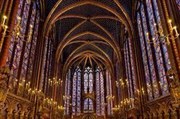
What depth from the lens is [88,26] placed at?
2770 cm

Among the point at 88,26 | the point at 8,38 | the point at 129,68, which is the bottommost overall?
the point at 8,38

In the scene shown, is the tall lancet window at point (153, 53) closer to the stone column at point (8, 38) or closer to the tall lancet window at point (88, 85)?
the stone column at point (8, 38)

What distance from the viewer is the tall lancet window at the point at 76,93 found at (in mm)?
34112

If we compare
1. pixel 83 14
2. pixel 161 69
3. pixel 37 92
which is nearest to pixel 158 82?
pixel 161 69

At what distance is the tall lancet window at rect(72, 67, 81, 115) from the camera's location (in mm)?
34112

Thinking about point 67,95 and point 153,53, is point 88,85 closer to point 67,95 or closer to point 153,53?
point 67,95

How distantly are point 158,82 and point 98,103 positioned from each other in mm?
21197

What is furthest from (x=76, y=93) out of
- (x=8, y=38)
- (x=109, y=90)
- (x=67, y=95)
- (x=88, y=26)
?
(x=8, y=38)

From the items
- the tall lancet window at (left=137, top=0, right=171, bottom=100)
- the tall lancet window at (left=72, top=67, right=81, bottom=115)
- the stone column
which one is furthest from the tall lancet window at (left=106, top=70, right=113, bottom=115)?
the stone column

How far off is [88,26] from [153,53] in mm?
13374

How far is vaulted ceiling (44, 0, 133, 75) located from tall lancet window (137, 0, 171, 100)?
3184 mm

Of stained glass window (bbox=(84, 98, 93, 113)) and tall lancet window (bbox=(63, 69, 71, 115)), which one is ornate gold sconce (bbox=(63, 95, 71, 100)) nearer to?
tall lancet window (bbox=(63, 69, 71, 115))

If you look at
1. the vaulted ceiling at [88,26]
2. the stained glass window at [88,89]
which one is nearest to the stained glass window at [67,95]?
the stained glass window at [88,89]

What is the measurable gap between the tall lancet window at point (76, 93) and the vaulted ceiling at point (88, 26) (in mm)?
2141
